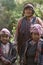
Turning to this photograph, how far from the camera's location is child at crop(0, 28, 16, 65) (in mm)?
5711

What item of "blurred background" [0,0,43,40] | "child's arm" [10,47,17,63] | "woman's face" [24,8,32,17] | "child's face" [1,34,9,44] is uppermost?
"blurred background" [0,0,43,40]

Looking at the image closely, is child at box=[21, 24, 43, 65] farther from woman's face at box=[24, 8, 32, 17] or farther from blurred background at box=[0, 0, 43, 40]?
blurred background at box=[0, 0, 43, 40]

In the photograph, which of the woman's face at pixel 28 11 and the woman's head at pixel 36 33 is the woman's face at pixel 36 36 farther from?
the woman's face at pixel 28 11

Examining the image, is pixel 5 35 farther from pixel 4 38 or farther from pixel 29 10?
pixel 29 10

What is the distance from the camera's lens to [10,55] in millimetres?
5746

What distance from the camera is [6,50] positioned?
575 centimetres

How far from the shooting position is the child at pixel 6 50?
5.71m

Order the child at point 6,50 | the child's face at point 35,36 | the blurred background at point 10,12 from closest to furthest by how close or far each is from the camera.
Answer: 1. the child's face at point 35,36
2. the child at point 6,50
3. the blurred background at point 10,12

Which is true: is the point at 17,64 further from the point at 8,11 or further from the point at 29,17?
the point at 8,11

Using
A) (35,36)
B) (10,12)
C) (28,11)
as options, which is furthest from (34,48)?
(10,12)

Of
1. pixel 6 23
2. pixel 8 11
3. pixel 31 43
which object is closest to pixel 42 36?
pixel 31 43

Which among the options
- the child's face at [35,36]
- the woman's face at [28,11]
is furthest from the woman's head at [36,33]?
the woman's face at [28,11]

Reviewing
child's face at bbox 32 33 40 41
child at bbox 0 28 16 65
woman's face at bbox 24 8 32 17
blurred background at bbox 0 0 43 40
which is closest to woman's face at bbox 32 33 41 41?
child's face at bbox 32 33 40 41

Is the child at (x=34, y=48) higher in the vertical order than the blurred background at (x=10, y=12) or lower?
lower
